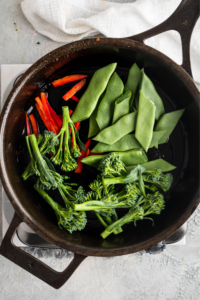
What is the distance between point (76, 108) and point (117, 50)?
1.46 ft

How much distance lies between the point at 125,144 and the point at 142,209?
1.39 ft

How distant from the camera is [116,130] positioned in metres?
1.56

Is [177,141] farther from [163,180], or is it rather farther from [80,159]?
[80,159]

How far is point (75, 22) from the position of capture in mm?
1735

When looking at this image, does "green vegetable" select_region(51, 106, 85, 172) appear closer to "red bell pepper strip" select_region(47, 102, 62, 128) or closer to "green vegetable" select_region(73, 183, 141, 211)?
"red bell pepper strip" select_region(47, 102, 62, 128)

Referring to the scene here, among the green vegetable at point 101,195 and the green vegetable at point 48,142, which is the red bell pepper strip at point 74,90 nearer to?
the green vegetable at point 48,142

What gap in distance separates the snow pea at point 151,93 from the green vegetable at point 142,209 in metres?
0.53

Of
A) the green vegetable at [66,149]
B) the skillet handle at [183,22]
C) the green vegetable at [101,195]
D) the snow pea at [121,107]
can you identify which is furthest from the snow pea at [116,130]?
the skillet handle at [183,22]

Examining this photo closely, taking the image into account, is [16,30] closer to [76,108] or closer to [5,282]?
[76,108]

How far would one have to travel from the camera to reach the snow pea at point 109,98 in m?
1.57

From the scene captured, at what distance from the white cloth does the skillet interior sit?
281 millimetres

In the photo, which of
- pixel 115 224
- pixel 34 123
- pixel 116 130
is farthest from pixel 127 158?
pixel 34 123

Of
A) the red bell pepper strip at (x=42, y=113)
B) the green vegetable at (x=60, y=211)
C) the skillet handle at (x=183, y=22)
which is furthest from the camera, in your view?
the red bell pepper strip at (x=42, y=113)

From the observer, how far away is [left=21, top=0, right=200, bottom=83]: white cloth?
1714 millimetres
